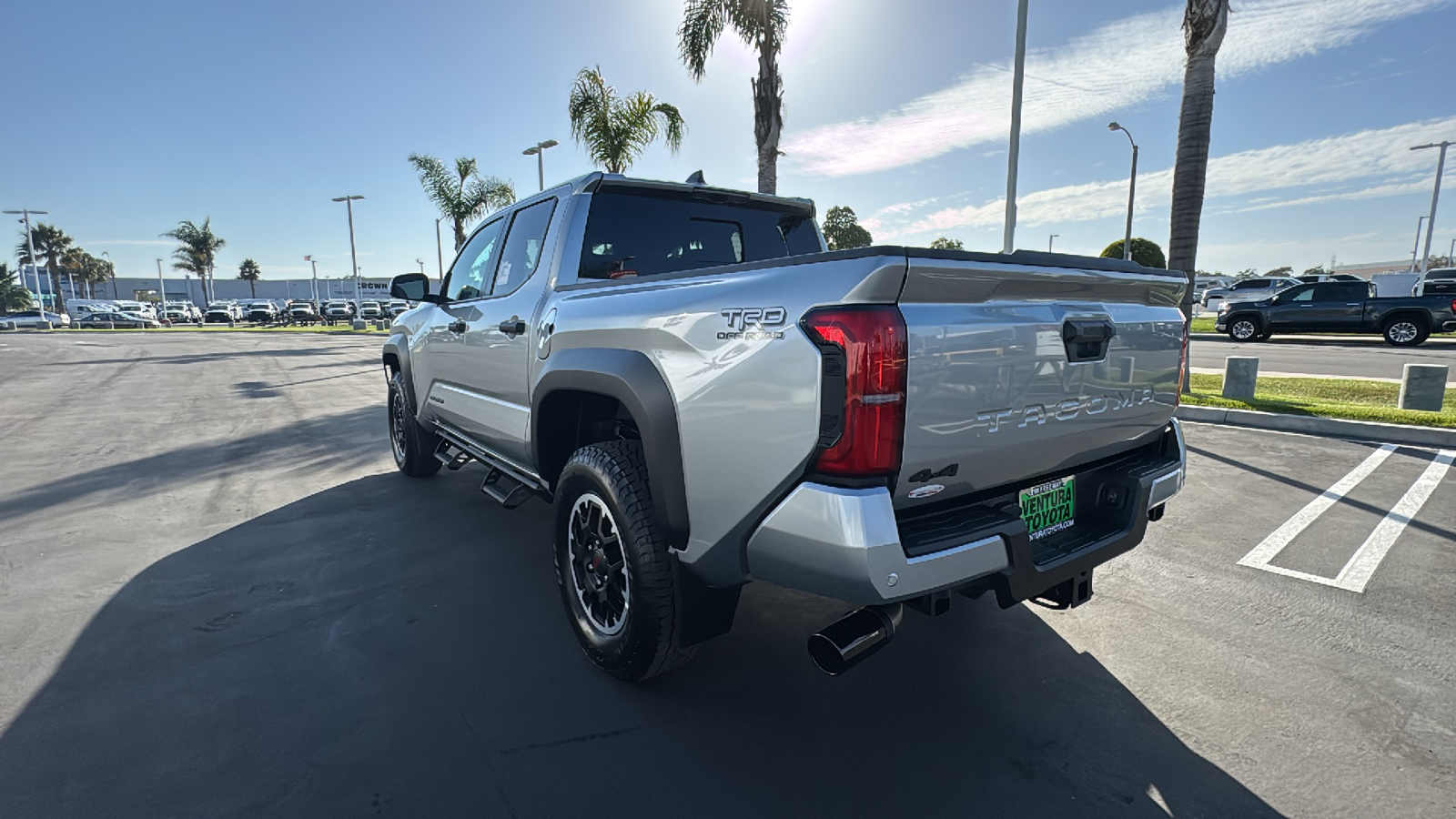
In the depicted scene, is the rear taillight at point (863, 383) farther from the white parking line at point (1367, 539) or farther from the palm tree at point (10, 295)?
the palm tree at point (10, 295)

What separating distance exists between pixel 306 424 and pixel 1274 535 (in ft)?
30.5

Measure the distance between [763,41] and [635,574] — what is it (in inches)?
479

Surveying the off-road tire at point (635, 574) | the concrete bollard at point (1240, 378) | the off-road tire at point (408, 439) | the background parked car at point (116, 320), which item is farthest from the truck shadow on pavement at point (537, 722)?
the background parked car at point (116, 320)

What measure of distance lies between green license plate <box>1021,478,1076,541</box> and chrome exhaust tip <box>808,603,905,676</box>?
588mm

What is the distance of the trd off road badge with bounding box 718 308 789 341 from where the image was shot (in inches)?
78.6

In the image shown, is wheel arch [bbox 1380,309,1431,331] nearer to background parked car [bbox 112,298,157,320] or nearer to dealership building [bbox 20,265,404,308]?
background parked car [bbox 112,298,157,320]

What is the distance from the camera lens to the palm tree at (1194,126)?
8547 mm

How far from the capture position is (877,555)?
6.07 ft

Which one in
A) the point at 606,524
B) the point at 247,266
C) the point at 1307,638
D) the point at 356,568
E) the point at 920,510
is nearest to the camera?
the point at 920,510

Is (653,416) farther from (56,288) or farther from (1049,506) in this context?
(56,288)

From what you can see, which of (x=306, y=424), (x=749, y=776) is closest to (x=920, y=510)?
(x=749, y=776)

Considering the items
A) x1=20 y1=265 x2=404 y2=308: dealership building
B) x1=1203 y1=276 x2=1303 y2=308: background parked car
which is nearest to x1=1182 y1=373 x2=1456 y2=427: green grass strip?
x1=1203 y1=276 x2=1303 y2=308: background parked car

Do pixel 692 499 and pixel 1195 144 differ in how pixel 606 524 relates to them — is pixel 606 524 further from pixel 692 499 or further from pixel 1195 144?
pixel 1195 144

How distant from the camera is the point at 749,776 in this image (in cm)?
225
